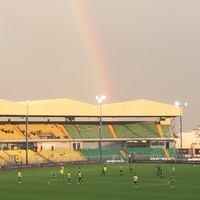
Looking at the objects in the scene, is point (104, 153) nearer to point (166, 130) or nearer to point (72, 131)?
point (72, 131)

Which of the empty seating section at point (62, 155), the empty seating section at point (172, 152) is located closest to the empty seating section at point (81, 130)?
the empty seating section at point (172, 152)

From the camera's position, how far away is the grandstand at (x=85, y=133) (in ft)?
387

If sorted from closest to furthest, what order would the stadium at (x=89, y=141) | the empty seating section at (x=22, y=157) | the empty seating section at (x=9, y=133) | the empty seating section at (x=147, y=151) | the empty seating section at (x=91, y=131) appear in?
the stadium at (x=89, y=141) < the empty seating section at (x=22, y=157) < the empty seating section at (x=9, y=133) < the empty seating section at (x=147, y=151) < the empty seating section at (x=91, y=131)

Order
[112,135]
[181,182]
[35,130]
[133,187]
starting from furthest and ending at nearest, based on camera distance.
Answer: [112,135]
[35,130]
[181,182]
[133,187]

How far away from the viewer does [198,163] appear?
10306 centimetres

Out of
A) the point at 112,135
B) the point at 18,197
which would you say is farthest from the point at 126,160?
the point at 18,197

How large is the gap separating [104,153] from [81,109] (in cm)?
1130

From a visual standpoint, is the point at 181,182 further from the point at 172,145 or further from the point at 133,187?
the point at 172,145

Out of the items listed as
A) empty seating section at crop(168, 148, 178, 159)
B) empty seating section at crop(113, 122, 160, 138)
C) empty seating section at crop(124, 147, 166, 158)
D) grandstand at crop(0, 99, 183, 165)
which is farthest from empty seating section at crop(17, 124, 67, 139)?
empty seating section at crop(168, 148, 178, 159)

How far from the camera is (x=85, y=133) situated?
430 ft

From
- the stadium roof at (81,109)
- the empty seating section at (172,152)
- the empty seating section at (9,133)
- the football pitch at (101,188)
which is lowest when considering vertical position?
the football pitch at (101,188)

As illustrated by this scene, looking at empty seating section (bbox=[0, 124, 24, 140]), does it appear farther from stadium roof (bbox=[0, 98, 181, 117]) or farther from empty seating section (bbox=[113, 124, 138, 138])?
empty seating section (bbox=[113, 124, 138, 138])

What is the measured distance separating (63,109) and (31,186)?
64547 millimetres

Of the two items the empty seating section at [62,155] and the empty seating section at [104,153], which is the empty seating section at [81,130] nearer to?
the empty seating section at [104,153]
